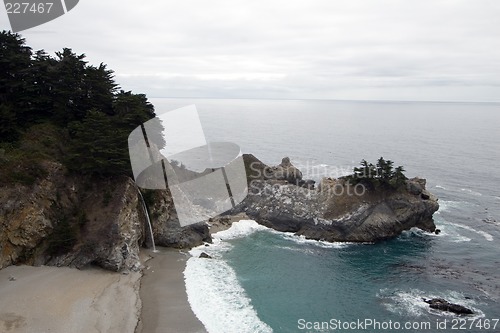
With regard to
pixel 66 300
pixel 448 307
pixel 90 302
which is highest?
pixel 66 300

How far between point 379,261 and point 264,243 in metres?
13.0

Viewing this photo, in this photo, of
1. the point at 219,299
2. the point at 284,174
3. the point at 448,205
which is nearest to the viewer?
the point at 219,299

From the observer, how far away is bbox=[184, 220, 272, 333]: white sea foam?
Answer: 1071 inches

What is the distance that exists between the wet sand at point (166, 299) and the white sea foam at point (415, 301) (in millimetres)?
16331

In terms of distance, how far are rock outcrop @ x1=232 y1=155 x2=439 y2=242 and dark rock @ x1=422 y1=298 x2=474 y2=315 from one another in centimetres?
1468

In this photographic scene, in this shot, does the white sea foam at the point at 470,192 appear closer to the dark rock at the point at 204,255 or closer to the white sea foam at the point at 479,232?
the white sea foam at the point at 479,232

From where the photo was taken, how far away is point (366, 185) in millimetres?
49562

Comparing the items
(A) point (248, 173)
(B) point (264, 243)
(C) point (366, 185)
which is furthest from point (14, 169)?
(C) point (366, 185)

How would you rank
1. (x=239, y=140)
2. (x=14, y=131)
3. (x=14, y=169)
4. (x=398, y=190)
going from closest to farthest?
(x=14, y=169), (x=14, y=131), (x=398, y=190), (x=239, y=140)

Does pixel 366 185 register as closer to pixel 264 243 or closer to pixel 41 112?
pixel 264 243

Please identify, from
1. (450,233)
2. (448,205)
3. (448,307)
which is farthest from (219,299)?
(448,205)

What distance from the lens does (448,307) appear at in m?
30.8

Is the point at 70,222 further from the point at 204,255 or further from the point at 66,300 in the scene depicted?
the point at 204,255

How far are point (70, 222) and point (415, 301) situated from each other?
102ft
